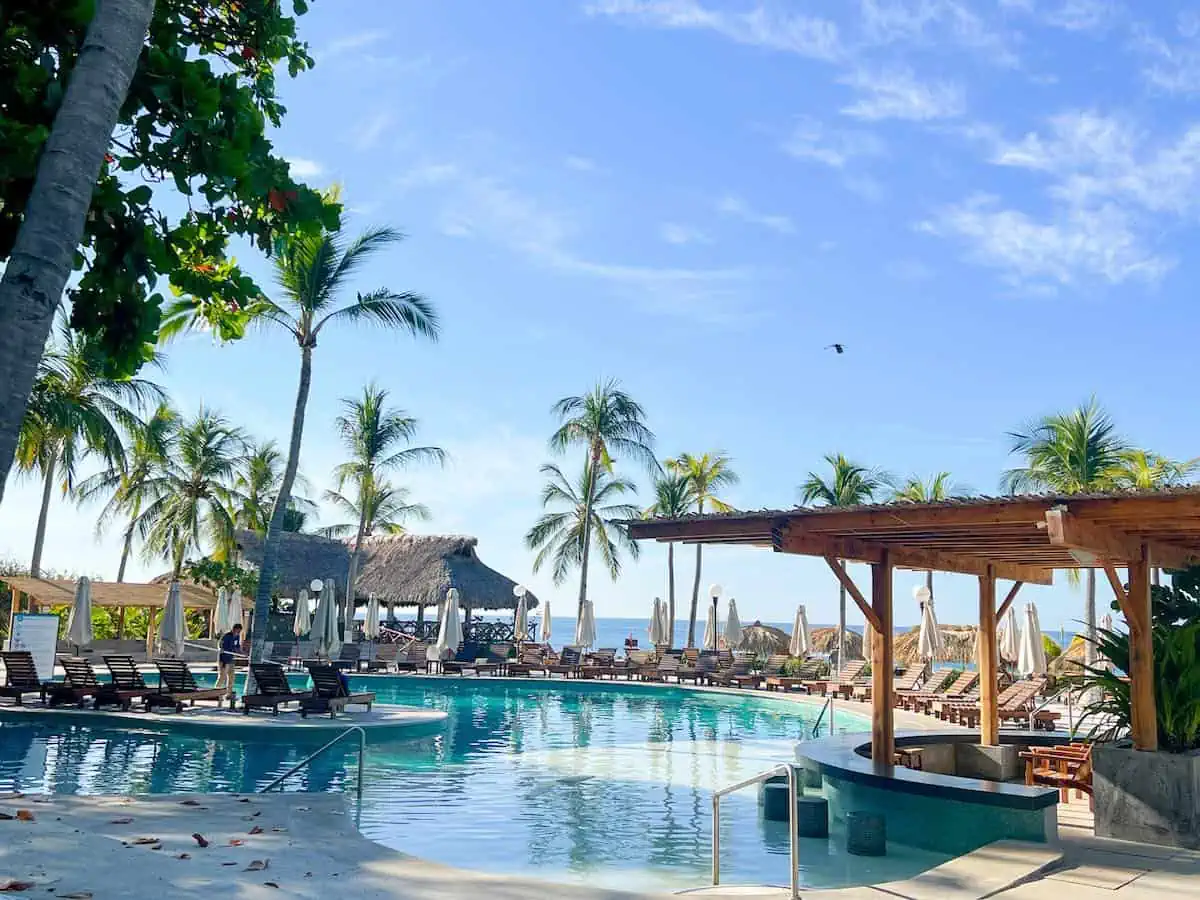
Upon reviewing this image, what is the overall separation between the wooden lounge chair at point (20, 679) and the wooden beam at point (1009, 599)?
13.6 m

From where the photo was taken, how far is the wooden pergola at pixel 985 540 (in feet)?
24.6

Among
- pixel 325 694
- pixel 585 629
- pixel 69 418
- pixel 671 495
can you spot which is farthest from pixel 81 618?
pixel 671 495

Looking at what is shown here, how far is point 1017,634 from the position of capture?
22.4 meters

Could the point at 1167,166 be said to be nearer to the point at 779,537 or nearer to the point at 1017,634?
the point at 779,537

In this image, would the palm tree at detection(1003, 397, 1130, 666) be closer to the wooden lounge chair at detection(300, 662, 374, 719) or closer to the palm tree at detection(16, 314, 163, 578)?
the wooden lounge chair at detection(300, 662, 374, 719)

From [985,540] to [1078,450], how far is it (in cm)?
2140

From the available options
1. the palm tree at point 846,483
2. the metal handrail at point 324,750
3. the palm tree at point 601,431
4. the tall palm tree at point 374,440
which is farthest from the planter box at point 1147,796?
the palm tree at point 601,431

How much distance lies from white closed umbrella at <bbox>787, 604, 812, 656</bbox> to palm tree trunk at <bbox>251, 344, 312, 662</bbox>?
13.3m

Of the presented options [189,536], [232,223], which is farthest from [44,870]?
Answer: [189,536]

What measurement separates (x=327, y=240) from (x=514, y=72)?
7071mm

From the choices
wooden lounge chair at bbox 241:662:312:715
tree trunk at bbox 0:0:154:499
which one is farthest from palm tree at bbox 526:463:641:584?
tree trunk at bbox 0:0:154:499

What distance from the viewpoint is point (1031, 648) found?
18156 mm

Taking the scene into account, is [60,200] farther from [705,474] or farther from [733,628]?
[705,474]

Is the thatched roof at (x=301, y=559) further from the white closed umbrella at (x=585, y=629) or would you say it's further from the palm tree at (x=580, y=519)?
the white closed umbrella at (x=585, y=629)
